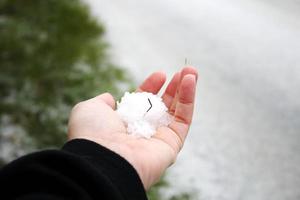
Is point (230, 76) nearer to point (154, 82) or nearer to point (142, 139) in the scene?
point (154, 82)

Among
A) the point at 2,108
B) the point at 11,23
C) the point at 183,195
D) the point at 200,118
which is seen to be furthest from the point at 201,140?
the point at 11,23

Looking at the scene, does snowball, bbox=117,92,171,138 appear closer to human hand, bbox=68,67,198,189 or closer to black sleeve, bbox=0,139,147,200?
human hand, bbox=68,67,198,189

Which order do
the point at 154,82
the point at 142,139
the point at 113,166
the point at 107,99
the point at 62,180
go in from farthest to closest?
1. the point at 154,82
2. the point at 107,99
3. the point at 142,139
4. the point at 113,166
5. the point at 62,180

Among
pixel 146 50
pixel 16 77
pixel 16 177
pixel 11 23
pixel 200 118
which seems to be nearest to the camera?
pixel 16 177

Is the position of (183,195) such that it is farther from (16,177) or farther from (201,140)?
(16,177)

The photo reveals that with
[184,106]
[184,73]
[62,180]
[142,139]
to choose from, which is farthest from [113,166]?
[184,73]

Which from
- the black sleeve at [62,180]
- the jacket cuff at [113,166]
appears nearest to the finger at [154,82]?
the jacket cuff at [113,166]
